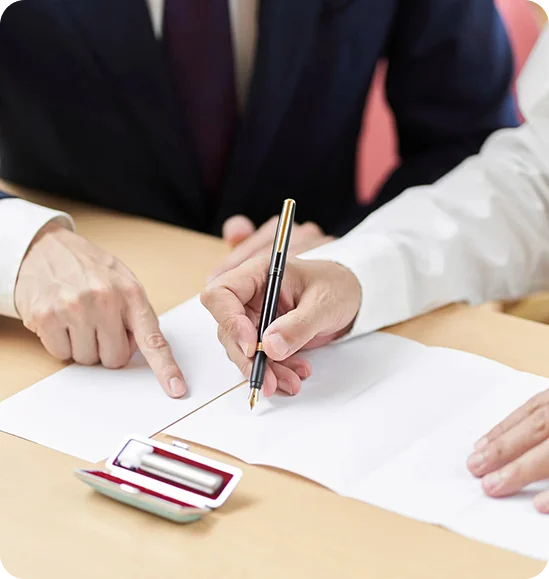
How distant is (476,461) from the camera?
2.43ft

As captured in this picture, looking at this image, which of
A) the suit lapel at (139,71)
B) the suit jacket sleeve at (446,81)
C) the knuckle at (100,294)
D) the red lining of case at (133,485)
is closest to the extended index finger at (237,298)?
the knuckle at (100,294)

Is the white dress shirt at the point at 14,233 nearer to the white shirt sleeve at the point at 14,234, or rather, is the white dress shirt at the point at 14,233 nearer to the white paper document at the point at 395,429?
the white shirt sleeve at the point at 14,234

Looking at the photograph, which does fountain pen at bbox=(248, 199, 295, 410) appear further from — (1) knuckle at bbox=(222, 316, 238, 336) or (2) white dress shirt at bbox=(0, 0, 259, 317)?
(2) white dress shirt at bbox=(0, 0, 259, 317)

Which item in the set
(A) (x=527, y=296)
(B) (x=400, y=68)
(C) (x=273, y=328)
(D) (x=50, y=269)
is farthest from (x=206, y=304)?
(B) (x=400, y=68)

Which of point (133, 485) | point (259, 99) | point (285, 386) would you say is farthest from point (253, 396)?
point (259, 99)

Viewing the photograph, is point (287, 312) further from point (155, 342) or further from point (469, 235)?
point (469, 235)

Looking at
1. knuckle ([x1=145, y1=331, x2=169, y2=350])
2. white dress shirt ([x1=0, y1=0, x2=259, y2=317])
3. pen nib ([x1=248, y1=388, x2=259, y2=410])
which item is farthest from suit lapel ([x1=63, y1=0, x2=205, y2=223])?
pen nib ([x1=248, y1=388, x2=259, y2=410])

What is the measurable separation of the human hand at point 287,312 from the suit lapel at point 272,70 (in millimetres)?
502

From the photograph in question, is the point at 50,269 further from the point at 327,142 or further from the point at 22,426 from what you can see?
the point at 327,142

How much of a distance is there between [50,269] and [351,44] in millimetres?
730

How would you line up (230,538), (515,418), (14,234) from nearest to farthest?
(230,538), (515,418), (14,234)

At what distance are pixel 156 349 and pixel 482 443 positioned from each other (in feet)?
1.12

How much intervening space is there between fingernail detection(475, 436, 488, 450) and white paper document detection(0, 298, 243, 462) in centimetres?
25

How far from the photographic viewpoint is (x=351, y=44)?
1.47m
